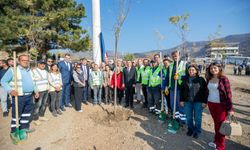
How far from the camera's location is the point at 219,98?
4395 mm

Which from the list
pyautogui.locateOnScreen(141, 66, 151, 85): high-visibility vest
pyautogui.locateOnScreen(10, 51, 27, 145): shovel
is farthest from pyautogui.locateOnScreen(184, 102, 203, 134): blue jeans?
pyautogui.locateOnScreen(10, 51, 27, 145): shovel

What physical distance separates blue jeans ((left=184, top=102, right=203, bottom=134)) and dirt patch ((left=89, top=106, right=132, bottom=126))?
2370 millimetres

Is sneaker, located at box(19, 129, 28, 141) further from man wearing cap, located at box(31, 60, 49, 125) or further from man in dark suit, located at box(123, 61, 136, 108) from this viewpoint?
man in dark suit, located at box(123, 61, 136, 108)

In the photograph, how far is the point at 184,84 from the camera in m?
5.36

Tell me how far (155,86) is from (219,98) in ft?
9.81

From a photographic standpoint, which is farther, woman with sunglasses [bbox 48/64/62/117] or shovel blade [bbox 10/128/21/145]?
woman with sunglasses [bbox 48/64/62/117]

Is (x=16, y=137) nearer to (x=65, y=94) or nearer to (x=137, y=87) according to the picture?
(x=65, y=94)

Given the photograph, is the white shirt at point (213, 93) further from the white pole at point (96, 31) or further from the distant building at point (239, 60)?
the distant building at point (239, 60)

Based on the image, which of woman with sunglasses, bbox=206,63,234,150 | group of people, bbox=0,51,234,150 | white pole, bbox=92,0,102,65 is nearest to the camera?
Result: woman with sunglasses, bbox=206,63,234,150

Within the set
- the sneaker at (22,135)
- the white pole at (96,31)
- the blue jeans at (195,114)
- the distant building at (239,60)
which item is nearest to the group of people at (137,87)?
the blue jeans at (195,114)

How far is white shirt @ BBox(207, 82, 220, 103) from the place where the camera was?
175 inches

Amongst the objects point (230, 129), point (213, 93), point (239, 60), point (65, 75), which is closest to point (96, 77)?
point (65, 75)

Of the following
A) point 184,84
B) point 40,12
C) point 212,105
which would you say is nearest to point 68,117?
point 184,84

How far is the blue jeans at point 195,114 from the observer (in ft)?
16.8
